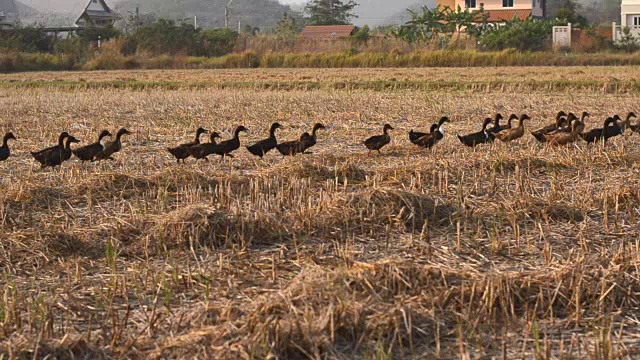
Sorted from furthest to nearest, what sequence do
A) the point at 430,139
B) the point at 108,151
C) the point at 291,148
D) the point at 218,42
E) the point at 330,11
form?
the point at 330,11, the point at 218,42, the point at 430,139, the point at 291,148, the point at 108,151

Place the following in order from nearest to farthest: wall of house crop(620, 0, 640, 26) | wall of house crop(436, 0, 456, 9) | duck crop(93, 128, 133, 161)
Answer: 1. duck crop(93, 128, 133, 161)
2. wall of house crop(620, 0, 640, 26)
3. wall of house crop(436, 0, 456, 9)

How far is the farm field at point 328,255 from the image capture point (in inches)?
199

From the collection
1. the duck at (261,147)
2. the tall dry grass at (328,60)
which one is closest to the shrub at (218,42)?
the tall dry grass at (328,60)

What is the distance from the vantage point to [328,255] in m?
6.80

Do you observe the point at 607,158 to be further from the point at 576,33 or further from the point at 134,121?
the point at 576,33

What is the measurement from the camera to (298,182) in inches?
360

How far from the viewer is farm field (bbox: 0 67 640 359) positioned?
199 inches

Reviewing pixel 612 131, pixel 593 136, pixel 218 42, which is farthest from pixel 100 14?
pixel 593 136

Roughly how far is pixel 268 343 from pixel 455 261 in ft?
7.05

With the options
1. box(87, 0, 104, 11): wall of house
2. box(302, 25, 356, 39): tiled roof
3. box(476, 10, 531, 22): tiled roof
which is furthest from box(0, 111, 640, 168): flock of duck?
box(87, 0, 104, 11): wall of house

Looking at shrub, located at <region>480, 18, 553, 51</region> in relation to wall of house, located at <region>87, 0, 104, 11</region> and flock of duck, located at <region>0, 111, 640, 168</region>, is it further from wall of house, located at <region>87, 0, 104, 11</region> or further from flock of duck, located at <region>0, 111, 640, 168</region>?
wall of house, located at <region>87, 0, 104, 11</region>

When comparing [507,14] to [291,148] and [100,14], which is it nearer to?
[100,14]

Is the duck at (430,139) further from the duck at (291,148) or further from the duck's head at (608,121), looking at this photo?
the duck's head at (608,121)

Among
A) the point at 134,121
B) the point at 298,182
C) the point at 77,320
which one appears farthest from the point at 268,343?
the point at 134,121
